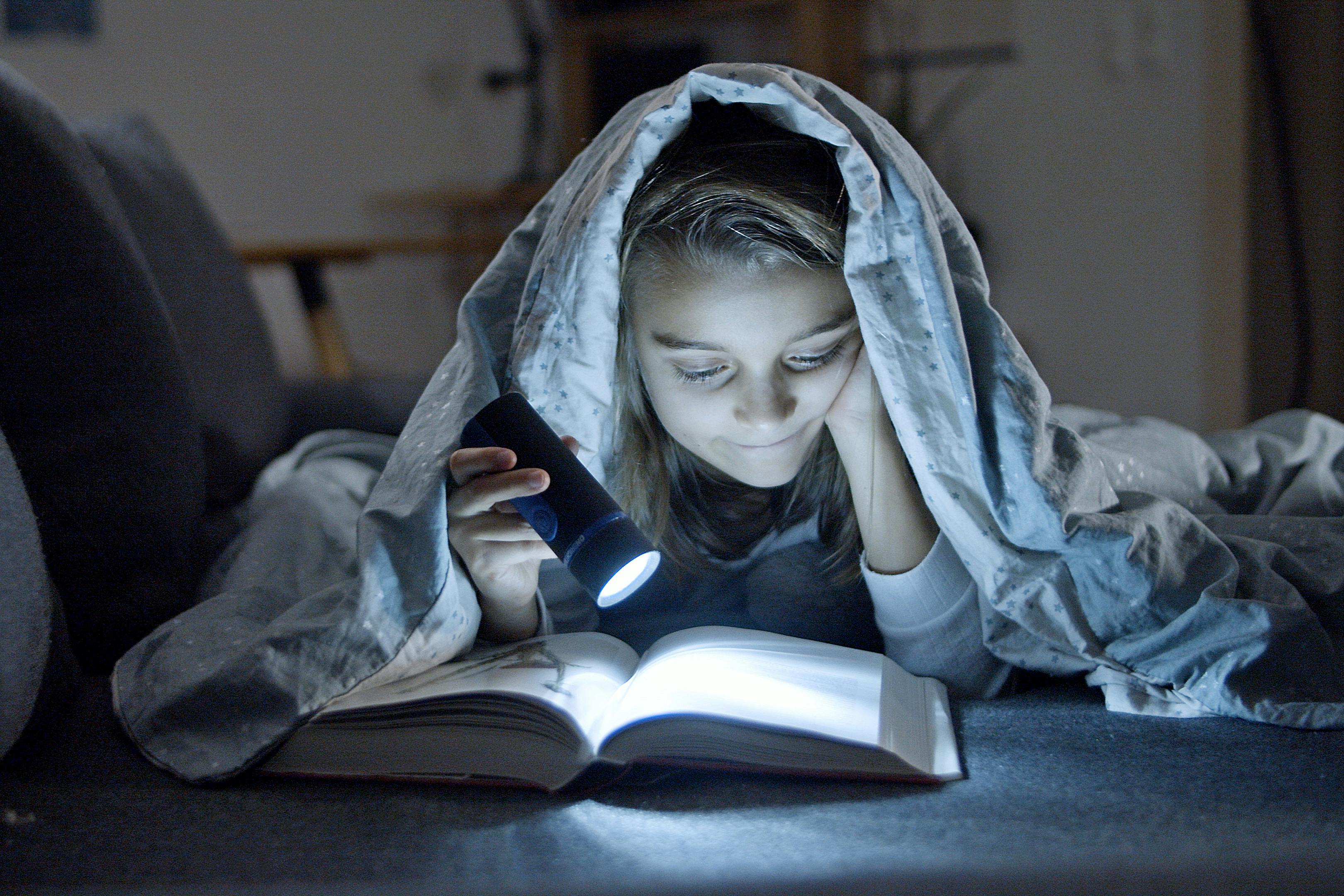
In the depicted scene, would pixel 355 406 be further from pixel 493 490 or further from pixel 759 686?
pixel 759 686

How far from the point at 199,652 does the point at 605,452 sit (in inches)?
13.9

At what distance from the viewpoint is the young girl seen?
750 millimetres

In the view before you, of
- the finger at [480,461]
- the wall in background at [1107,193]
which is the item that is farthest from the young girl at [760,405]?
the wall in background at [1107,193]

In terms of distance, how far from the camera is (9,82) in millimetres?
818

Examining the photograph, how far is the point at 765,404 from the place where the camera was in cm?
75

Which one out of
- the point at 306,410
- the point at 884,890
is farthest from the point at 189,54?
the point at 884,890

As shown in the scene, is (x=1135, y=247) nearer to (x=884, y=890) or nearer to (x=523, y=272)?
(x=523, y=272)

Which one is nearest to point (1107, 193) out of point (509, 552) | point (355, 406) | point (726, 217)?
point (355, 406)

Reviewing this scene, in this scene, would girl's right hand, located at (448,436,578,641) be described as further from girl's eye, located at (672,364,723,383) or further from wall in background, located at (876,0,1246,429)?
wall in background, located at (876,0,1246,429)

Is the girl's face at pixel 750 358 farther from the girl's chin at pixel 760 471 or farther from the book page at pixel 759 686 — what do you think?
the book page at pixel 759 686

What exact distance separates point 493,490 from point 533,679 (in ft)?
0.40

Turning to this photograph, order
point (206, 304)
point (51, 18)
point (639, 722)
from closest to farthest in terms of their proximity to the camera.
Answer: point (639, 722) < point (206, 304) < point (51, 18)

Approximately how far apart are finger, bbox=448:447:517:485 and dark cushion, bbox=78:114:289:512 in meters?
0.50

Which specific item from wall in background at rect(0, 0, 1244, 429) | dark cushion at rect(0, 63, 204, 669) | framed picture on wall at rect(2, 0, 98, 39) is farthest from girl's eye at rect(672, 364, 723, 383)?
A: framed picture on wall at rect(2, 0, 98, 39)
